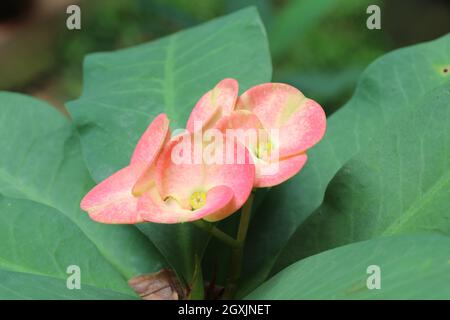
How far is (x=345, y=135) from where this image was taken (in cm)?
75

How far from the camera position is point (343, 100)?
5.74ft

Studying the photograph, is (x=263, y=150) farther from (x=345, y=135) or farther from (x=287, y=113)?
(x=345, y=135)

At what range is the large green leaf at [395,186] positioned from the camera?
599 mm

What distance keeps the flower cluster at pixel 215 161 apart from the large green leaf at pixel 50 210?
10 cm

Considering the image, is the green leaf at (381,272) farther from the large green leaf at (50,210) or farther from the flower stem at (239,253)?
the large green leaf at (50,210)

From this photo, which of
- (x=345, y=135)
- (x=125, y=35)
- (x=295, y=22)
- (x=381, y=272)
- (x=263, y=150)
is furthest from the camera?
(x=125, y=35)

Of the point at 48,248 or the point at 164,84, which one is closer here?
the point at 48,248

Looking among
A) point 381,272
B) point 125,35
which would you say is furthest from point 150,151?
point 125,35

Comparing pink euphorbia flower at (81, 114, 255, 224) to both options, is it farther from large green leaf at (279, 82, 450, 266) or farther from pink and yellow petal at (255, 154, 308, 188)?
large green leaf at (279, 82, 450, 266)

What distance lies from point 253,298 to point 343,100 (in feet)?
4.02

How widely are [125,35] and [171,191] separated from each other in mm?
1929

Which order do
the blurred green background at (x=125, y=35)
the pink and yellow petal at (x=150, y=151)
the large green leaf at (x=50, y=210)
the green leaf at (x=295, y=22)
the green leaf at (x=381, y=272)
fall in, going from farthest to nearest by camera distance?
the blurred green background at (x=125, y=35)
the green leaf at (x=295, y=22)
the large green leaf at (x=50, y=210)
the pink and yellow petal at (x=150, y=151)
the green leaf at (x=381, y=272)

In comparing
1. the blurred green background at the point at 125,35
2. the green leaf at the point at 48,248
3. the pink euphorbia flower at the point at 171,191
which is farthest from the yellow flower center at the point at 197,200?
the blurred green background at the point at 125,35

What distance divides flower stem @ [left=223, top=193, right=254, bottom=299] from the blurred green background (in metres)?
1.41
